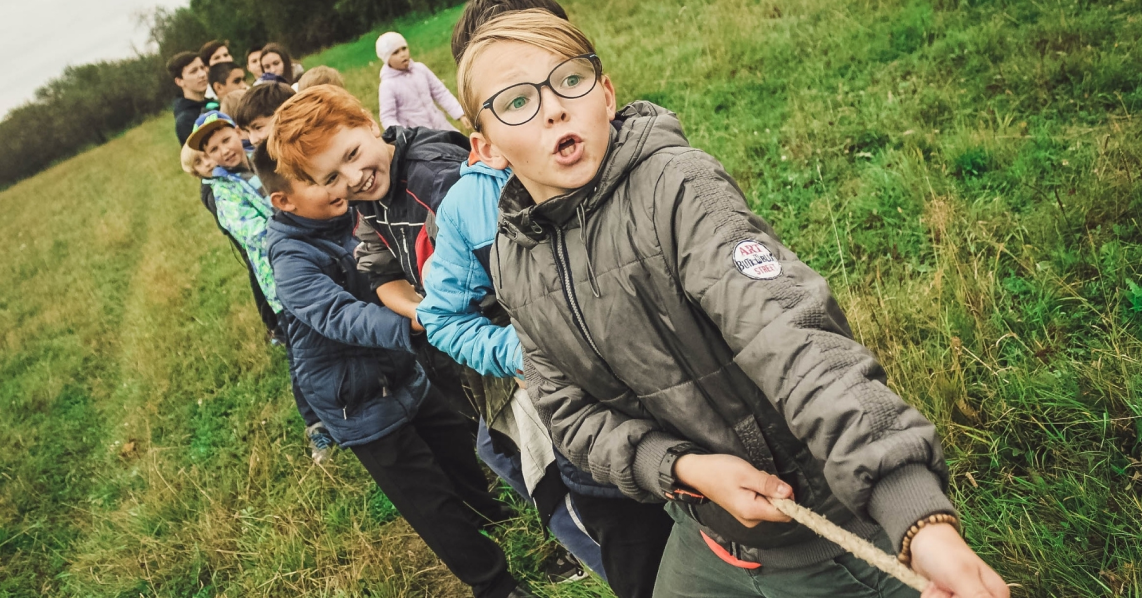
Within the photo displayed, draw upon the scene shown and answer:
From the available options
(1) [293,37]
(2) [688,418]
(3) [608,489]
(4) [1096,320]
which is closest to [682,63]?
(4) [1096,320]

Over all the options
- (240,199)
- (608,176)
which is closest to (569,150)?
(608,176)

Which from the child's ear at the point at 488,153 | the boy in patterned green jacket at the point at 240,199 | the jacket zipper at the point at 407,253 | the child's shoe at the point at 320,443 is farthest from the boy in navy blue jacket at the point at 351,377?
the child's shoe at the point at 320,443

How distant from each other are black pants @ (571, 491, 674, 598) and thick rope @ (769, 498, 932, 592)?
1091mm

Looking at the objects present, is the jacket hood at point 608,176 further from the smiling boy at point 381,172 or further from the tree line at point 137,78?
the tree line at point 137,78

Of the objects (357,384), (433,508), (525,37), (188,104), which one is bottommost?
(433,508)

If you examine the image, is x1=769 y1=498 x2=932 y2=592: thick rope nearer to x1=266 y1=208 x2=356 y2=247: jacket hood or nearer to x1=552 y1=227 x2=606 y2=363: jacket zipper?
x1=552 y1=227 x2=606 y2=363: jacket zipper

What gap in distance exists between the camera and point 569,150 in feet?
4.64

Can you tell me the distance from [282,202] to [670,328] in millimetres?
2265

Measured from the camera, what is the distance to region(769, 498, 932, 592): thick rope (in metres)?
0.82

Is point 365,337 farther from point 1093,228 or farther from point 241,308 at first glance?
point 241,308

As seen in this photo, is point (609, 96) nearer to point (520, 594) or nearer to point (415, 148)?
point (415, 148)

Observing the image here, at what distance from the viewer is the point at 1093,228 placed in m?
2.89

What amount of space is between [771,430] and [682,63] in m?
6.27

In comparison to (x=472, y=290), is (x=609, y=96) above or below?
above
